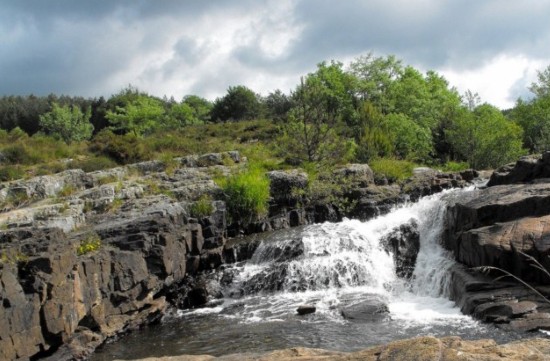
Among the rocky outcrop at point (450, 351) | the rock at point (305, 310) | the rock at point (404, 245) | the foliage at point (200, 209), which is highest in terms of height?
the foliage at point (200, 209)

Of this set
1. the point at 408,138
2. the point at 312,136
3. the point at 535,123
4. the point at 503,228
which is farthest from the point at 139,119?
the point at 503,228

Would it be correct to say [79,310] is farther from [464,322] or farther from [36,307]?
[464,322]

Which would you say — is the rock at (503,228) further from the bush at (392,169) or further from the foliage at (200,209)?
the foliage at (200,209)

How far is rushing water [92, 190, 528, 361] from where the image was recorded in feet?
35.1

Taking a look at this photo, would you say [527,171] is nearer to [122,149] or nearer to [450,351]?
[450,351]

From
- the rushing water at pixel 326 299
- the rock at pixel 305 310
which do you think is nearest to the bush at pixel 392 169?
the rushing water at pixel 326 299

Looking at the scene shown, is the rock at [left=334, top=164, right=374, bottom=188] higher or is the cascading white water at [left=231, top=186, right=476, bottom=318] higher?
the rock at [left=334, top=164, right=374, bottom=188]

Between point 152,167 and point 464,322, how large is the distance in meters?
16.3

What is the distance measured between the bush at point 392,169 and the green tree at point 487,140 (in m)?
5.58

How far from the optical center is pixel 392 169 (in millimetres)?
23656

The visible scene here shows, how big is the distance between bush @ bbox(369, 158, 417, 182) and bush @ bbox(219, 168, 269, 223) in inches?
256

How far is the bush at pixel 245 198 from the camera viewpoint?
1897cm

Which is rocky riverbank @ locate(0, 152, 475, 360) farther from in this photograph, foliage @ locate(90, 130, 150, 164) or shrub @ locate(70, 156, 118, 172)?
foliage @ locate(90, 130, 150, 164)

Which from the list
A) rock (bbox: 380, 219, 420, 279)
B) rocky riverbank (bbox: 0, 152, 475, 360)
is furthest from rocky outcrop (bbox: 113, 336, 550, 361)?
rock (bbox: 380, 219, 420, 279)
